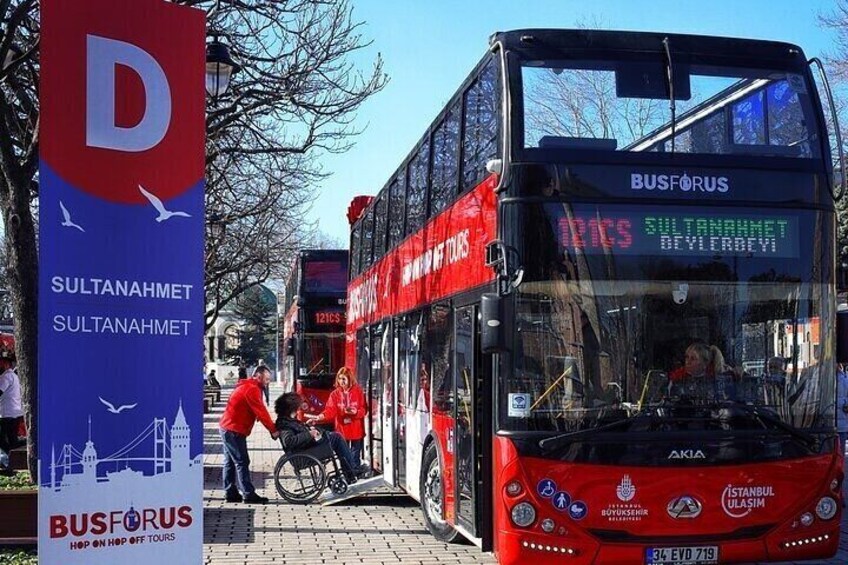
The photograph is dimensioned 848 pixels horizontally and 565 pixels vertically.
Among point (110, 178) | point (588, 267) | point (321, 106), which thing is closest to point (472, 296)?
point (588, 267)

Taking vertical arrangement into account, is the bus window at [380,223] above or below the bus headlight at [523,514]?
above

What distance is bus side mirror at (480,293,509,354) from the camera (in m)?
6.86

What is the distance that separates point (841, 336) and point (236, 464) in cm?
775

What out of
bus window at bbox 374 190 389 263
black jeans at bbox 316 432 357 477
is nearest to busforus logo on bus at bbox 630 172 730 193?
bus window at bbox 374 190 389 263

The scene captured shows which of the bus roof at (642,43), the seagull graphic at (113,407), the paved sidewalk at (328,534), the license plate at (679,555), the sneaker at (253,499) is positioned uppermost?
the bus roof at (642,43)

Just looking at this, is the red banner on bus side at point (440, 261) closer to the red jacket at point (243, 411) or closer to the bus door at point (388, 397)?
the bus door at point (388, 397)

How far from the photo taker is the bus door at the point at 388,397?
1249 centimetres

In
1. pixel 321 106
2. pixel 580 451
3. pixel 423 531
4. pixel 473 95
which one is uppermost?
pixel 321 106

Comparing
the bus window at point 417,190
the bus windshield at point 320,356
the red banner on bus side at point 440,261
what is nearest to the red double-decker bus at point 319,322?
the bus windshield at point 320,356

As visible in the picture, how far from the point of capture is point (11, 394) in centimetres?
1673

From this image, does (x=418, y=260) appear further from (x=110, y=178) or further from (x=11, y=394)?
(x=11, y=394)

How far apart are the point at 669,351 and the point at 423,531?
4.66 meters

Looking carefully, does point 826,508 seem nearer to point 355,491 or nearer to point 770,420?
point 770,420

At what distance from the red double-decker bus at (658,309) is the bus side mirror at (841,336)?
A: 0.09 metres
